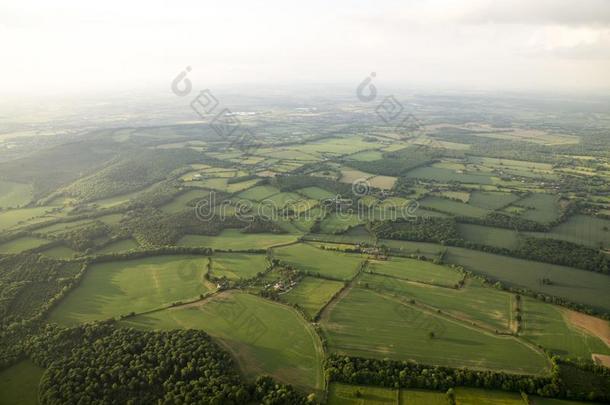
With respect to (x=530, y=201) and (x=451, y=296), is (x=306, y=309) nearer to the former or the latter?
(x=451, y=296)

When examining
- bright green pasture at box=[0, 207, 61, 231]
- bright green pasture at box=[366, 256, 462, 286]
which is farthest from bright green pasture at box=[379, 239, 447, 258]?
bright green pasture at box=[0, 207, 61, 231]

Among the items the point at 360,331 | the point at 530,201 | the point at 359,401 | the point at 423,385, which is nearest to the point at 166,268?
the point at 360,331

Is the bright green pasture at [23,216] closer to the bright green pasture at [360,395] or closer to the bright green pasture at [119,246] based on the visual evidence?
the bright green pasture at [119,246]

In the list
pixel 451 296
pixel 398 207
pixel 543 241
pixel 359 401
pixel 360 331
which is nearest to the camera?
pixel 359 401

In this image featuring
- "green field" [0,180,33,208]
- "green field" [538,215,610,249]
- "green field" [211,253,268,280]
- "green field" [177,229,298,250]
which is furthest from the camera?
"green field" [0,180,33,208]

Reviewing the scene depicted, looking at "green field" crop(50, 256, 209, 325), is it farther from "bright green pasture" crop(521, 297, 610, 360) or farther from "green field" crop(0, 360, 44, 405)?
"bright green pasture" crop(521, 297, 610, 360)

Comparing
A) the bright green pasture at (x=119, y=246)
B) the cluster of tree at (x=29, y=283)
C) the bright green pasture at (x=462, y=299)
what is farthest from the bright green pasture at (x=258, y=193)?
the bright green pasture at (x=462, y=299)
